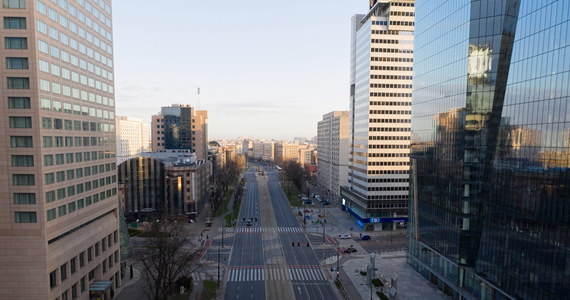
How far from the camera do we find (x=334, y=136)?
156625mm

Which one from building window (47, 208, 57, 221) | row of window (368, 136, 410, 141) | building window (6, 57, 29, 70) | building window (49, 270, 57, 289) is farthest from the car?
building window (6, 57, 29, 70)

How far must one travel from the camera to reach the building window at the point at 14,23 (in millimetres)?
39250

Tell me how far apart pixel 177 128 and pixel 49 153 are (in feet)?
360

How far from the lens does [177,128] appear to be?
150125 mm

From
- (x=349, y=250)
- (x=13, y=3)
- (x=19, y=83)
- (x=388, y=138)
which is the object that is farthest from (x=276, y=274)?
(x=13, y=3)

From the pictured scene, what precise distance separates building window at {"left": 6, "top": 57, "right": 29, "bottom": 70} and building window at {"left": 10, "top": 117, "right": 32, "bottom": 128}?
592 centimetres

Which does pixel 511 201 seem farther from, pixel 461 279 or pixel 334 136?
pixel 334 136

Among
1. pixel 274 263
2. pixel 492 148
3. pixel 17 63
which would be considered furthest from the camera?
pixel 274 263

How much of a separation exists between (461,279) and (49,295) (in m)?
57.1

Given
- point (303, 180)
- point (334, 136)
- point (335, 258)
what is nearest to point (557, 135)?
point (335, 258)

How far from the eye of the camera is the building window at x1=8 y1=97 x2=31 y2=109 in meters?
40.2

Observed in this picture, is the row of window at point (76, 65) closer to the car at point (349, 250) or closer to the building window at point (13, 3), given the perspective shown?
the building window at point (13, 3)

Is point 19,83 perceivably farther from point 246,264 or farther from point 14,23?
point 246,264

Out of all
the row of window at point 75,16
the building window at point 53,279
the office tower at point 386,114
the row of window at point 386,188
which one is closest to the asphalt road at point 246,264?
the building window at point 53,279
